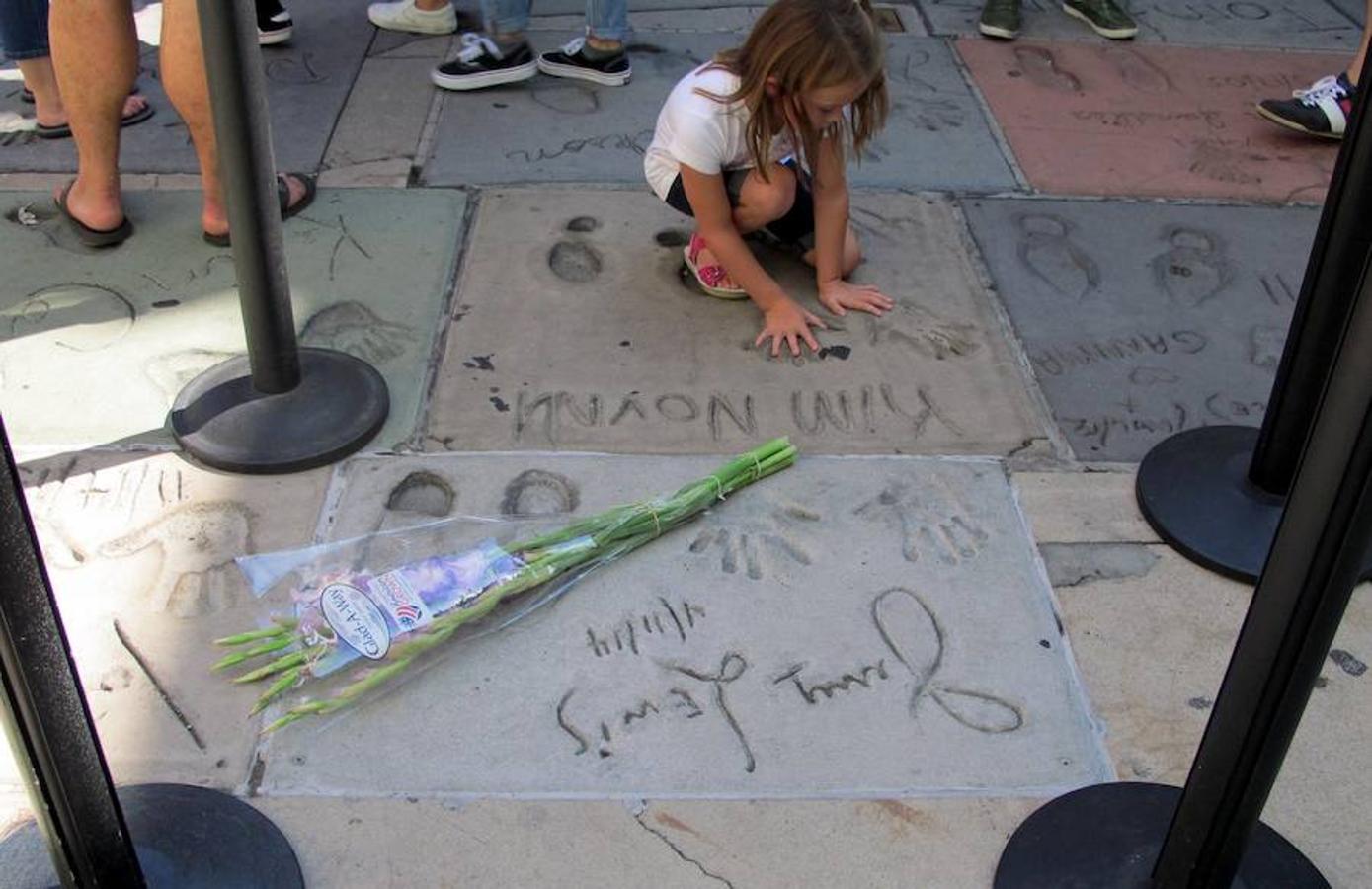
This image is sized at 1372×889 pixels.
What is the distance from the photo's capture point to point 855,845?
1.79m

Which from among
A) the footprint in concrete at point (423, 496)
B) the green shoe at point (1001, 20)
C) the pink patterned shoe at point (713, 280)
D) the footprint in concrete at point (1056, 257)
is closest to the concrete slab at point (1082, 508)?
the footprint in concrete at point (1056, 257)

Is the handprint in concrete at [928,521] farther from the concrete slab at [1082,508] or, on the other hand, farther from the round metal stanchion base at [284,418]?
the round metal stanchion base at [284,418]

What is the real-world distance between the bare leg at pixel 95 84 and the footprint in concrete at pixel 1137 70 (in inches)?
103

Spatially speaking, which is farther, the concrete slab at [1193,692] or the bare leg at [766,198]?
the bare leg at [766,198]

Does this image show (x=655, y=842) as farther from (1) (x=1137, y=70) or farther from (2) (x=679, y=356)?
(1) (x=1137, y=70)

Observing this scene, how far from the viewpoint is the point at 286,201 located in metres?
3.12

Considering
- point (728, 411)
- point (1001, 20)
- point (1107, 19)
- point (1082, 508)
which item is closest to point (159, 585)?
point (728, 411)

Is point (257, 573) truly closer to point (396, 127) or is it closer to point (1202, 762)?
point (1202, 762)

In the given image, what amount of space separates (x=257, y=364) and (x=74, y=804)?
110 centimetres

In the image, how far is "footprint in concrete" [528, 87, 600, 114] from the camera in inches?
145

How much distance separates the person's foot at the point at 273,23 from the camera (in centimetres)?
391

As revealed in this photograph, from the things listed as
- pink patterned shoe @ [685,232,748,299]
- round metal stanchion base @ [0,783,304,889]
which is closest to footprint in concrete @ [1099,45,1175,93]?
pink patterned shoe @ [685,232,748,299]

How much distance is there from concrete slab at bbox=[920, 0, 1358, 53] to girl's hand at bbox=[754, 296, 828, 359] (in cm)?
177

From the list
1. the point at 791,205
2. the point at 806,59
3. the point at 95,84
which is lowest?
the point at 791,205
